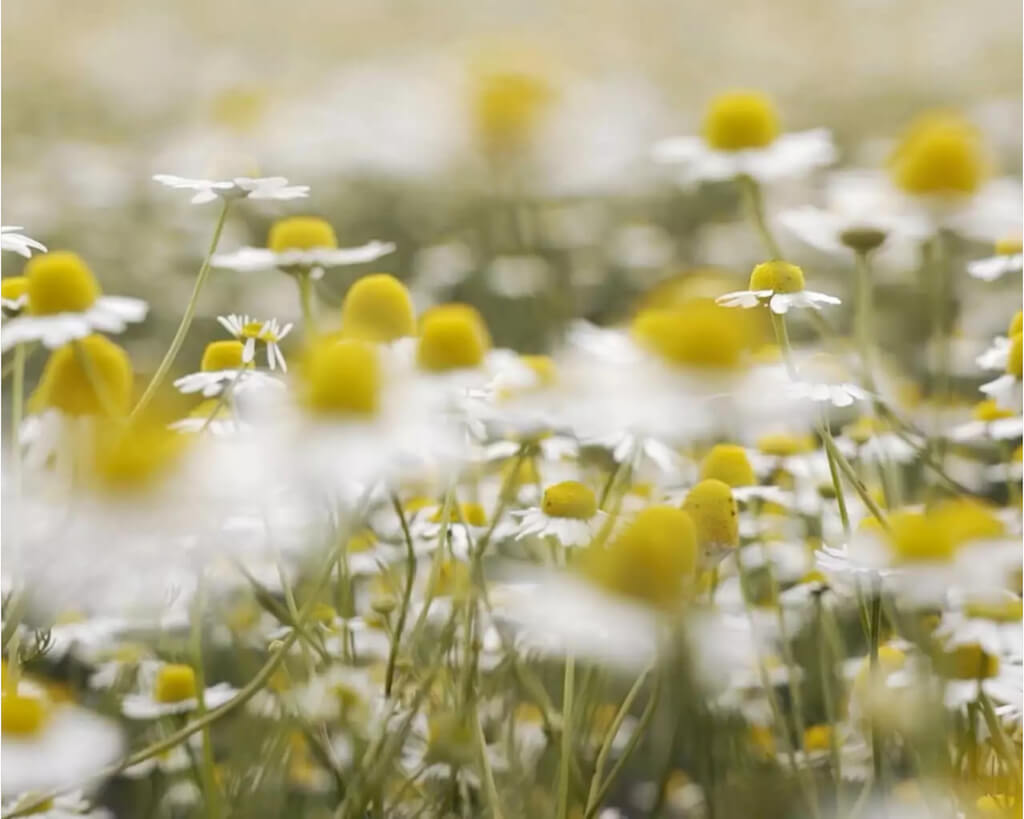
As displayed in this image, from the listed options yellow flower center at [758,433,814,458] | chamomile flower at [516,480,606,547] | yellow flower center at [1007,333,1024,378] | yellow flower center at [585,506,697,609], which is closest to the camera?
yellow flower center at [585,506,697,609]

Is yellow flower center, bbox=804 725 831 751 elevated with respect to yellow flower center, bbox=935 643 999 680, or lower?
lower

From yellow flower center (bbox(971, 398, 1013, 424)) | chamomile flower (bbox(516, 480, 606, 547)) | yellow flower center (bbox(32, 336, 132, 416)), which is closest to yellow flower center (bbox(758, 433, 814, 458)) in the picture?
yellow flower center (bbox(971, 398, 1013, 424))

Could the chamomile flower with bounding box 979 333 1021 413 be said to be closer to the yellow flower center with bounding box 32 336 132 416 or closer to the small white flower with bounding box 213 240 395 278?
the small white flower with bounding box 213 240 395 278

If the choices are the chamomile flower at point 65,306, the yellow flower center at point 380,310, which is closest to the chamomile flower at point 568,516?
the yellow flower center at point 380,310

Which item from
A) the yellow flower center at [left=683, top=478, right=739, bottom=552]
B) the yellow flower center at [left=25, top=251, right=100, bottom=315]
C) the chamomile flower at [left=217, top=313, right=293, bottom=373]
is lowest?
the yellow flower center at [left=683, top=478, right=739, bottom=552]

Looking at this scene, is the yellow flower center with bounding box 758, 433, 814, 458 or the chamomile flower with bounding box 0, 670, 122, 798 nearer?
the chamomile flower with bounding box 0, 670, 122, 798

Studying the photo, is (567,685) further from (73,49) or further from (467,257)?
(73,49)

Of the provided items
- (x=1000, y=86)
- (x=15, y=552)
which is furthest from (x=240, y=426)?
(x=1000, y=86)
